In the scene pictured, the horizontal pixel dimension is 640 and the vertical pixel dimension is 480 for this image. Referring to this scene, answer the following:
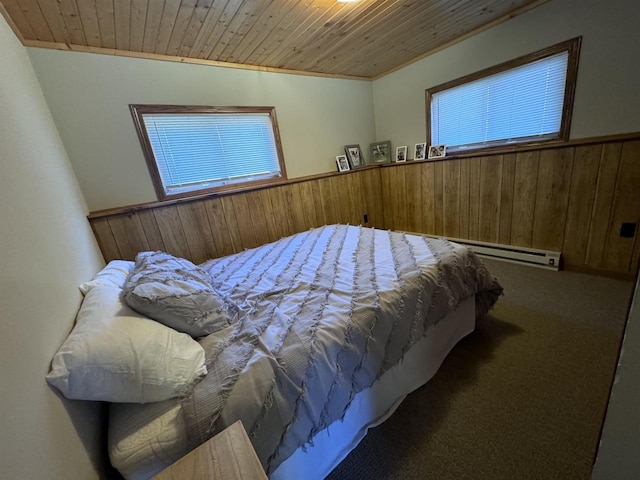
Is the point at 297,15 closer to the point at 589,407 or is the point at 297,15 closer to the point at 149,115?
the point at 149,115

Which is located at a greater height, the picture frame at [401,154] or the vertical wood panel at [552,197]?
the picture frame at [401,154]

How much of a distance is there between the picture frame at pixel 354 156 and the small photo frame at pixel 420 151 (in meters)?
0.72

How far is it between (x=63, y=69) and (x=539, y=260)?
4.33 meters

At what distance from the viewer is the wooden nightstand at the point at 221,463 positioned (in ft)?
2.04

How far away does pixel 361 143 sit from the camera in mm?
3654

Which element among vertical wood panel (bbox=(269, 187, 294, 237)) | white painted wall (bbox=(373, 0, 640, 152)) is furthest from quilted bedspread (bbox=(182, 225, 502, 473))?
white painted wall (bbox=(373, 0, 640, 152))

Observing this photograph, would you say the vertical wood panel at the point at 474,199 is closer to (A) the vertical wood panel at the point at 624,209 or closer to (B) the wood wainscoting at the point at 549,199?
(B) the wood wainscoting at the point at 549,199

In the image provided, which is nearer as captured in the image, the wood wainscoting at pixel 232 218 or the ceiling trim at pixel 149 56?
the ceiling trim at pixel 149 56

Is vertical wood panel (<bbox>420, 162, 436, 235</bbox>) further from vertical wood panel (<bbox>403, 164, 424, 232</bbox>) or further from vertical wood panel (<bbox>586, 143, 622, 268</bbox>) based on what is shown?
vertical wood panel (<bbox>586, 143, 622, 268</bbox>)

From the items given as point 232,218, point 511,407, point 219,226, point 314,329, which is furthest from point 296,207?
point 511,407

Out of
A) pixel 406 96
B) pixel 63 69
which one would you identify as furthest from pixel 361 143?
pixel 63 69

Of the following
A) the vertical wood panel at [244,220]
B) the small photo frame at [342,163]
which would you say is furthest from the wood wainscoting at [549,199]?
the vertical wood panel at [244,220]

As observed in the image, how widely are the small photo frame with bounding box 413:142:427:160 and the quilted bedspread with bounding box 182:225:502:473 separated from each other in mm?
1763

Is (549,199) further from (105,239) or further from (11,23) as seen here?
(11,23)
